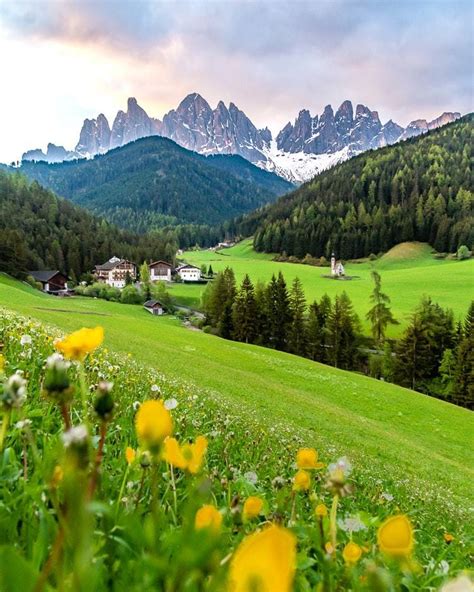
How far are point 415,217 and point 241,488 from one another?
14581cm

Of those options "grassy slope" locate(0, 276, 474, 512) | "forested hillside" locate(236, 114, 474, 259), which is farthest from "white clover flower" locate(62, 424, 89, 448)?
"forested hillside" locate(236, 114, 474, 259)

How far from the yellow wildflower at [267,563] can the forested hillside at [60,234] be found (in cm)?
10304

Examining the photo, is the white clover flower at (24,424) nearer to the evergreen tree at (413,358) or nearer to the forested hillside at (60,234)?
the evergreen tree at (413,358)

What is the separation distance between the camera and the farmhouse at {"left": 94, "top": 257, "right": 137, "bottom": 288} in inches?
4306

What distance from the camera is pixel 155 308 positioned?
3081 inches

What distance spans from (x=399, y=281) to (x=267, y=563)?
9428 cm

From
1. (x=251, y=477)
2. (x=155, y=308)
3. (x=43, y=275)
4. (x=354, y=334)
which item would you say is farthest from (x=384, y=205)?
(x=251, y=477)

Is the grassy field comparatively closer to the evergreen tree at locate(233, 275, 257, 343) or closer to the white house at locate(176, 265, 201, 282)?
the white house at locate(176, 265, 201, 282)

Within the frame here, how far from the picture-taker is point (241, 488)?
258 cm

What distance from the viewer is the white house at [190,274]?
123 m

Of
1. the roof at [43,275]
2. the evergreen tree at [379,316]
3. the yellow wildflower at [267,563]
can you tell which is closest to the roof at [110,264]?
the roof at [43,275]

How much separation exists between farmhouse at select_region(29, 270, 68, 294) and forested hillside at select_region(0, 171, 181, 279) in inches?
221

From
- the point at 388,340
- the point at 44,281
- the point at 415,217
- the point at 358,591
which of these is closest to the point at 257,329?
the point at 388,340

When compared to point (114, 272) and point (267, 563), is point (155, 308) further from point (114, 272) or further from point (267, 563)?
point (267, 563)
